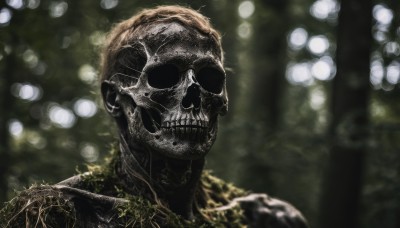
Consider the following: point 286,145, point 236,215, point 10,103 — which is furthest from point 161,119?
point 10,103

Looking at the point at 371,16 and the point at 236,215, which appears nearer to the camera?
the point at 236,215

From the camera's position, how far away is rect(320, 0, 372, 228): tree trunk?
8.92 m

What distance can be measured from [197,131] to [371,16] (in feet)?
18.9

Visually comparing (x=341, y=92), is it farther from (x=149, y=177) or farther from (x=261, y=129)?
(x=149, y=177)

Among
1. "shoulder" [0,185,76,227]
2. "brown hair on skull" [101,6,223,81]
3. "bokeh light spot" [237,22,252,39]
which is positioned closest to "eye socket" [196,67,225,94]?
"brown hair on skull" [101,6,223,81]

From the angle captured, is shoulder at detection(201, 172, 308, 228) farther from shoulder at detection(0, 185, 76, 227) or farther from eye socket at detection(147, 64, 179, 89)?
shoulder at detection(0, 185, 76, 227)

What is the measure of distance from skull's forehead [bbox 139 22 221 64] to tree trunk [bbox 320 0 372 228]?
16.0ft

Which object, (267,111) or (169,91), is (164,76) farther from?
(267,111)

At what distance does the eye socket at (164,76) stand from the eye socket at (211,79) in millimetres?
188

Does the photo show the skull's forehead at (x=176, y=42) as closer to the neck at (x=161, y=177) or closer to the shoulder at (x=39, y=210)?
the neck at (x=161, y=177)

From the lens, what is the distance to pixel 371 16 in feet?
29.3

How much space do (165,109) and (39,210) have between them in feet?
3.32

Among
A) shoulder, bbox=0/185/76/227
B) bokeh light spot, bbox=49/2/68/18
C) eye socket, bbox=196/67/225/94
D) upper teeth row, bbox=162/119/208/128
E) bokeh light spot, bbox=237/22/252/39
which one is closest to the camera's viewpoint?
shoulder, bbox=0/185/76/227

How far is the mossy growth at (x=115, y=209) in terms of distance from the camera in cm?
379
